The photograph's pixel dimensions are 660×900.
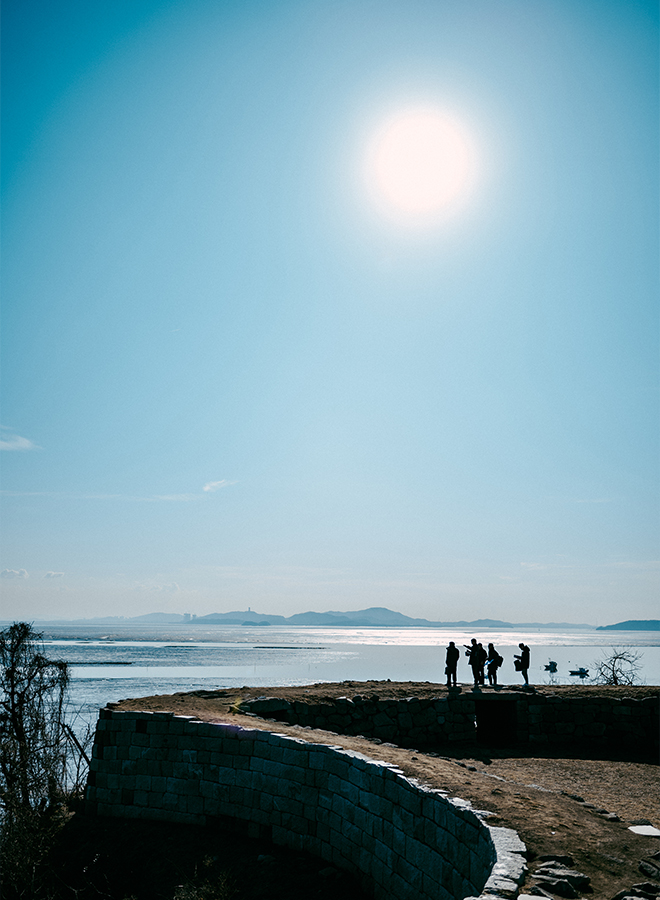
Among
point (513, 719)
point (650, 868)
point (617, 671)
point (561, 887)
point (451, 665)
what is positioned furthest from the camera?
point (617, 671)

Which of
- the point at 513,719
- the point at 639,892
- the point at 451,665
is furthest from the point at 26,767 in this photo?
the point at 639,892

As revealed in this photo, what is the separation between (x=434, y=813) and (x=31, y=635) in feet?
53.7

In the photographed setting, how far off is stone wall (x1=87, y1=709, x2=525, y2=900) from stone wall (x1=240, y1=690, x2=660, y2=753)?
4911 millimetres

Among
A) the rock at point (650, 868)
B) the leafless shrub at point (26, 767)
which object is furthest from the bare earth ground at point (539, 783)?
the leafless shrub at point (26, 767)

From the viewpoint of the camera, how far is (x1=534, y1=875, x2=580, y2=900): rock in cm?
508

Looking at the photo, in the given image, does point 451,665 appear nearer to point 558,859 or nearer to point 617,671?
point 558,859

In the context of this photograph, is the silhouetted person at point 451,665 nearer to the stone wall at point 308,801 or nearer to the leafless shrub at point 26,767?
the stone wall at point 308,801

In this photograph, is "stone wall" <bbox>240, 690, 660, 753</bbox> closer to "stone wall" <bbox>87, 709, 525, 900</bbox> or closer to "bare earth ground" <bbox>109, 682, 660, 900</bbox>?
"bare earth ground" <bbox>109, 682, 660, 900</bbox>

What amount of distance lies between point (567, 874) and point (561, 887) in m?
0.35

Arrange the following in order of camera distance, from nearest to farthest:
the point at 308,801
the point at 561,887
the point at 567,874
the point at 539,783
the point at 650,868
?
1. the point at 561,887
2. the point at 567,874
3. the point at 650,868
4. the point at 308,801
5. the point at 539,783

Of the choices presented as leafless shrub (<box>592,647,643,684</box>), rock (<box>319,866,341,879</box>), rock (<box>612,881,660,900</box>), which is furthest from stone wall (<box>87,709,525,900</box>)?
leafless shrub (<box>592,647,643,684</box>)

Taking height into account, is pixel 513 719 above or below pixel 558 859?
below

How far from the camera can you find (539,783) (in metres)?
11.7

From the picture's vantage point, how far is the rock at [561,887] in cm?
508
